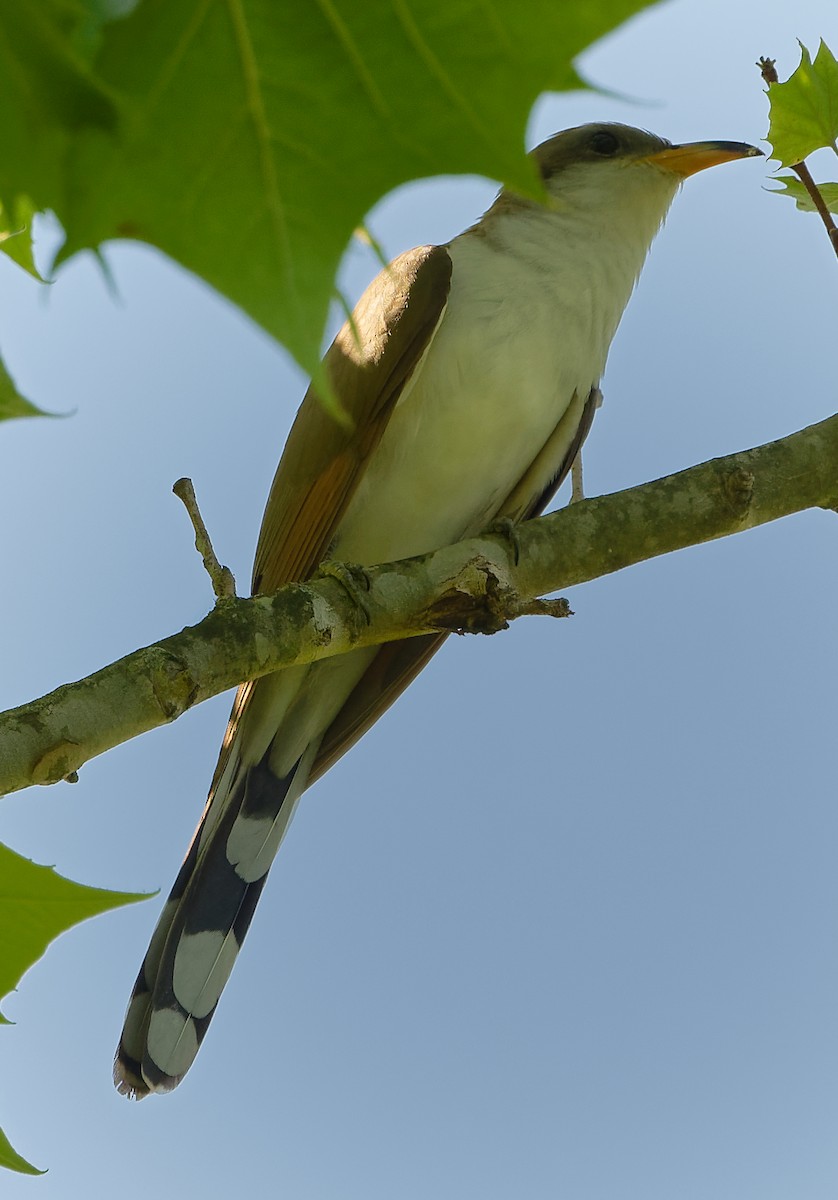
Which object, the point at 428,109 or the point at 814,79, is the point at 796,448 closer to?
the point at 814,79

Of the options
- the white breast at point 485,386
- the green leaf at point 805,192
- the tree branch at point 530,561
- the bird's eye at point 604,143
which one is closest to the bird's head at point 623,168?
the bird's eye at point 604,143

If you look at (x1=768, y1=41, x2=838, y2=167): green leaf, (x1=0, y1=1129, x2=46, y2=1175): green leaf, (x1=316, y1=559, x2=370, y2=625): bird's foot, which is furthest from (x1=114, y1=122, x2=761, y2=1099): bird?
(x1=0, y1=1129, x2=46, y2=1175): green leaf

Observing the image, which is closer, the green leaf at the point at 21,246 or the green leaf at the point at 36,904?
the green leaf at the point at 36,904

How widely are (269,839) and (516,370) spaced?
58.0 inches

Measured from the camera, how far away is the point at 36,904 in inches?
56.3

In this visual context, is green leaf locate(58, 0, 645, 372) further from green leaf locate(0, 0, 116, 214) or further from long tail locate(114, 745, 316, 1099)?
long tail locate(114, 745, 316, 1099)

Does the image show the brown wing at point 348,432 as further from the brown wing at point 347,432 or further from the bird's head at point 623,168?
the bird's head at point 623,168

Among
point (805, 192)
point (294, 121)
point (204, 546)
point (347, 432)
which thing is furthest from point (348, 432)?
point (294, 121)

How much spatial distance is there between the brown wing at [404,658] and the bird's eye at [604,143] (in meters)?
0.87

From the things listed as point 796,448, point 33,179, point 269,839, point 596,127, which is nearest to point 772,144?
point 796,448

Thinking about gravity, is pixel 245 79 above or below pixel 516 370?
below

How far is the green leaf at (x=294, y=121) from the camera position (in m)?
0.81

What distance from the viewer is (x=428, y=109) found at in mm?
854

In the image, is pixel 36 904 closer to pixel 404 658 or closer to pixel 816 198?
pixel 816 198
